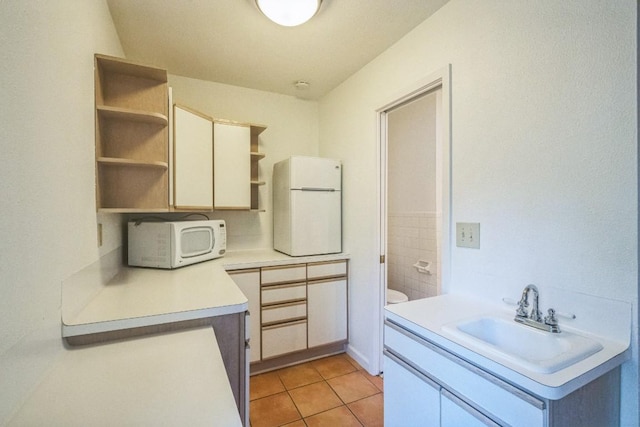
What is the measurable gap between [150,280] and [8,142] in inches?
45.3

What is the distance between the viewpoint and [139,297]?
4.43ft

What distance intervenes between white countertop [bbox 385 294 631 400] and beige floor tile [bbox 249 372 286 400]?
1.24 m

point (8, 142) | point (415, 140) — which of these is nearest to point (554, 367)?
point (8, 142)

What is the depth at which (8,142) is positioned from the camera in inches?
27.3

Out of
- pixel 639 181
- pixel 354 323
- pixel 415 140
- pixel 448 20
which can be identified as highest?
pixel 448 20

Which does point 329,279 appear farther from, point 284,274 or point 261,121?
point 261,121

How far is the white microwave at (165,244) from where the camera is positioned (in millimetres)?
1937

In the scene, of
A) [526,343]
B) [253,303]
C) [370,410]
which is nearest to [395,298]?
[370,410]

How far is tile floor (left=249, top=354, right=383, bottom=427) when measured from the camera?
1.79 metres

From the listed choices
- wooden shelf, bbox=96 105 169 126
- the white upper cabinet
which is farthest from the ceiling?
wooden shelf, bbox=96 105 169 126

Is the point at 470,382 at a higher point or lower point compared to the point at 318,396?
higher

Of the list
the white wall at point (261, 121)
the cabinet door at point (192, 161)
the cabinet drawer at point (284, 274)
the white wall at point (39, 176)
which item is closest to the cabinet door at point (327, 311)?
the cabinet drawer at point (284, 274)

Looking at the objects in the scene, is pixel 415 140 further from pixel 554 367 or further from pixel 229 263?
pixel 554 367

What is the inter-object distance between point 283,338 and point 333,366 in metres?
0.48
